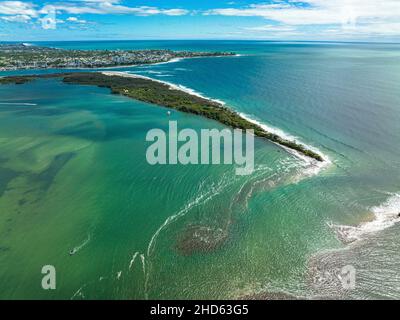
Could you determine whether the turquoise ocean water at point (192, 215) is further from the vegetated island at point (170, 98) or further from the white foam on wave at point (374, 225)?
the vegetated island at point (170, 98)

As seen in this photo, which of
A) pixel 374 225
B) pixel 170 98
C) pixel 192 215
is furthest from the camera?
pixel 170 98

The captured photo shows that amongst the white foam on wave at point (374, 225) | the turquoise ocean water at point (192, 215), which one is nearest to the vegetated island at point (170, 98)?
the turquoise ocean water at point (192, 215)

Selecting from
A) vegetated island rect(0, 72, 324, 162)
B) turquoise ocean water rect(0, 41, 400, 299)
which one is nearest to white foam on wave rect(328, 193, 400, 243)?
turquoise ocean water rect(0, 41, 400, 299)

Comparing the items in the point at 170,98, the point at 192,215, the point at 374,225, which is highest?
the point at 170,98

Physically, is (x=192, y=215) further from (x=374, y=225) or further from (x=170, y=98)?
(x=170, y=98)

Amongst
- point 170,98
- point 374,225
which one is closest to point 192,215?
point 374,225

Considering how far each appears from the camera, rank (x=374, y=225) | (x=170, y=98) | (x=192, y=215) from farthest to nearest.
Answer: (x=170, y=98) < (x=192, y=215) < (x=374, y=225)
